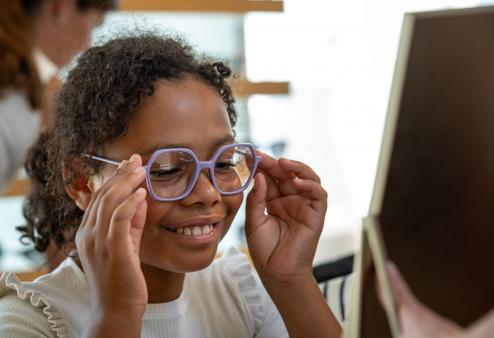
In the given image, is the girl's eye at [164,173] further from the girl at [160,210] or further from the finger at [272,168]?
the finger at [272,168]

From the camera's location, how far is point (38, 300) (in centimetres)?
102

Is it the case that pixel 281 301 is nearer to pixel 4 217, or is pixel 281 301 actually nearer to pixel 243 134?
pixel 243 134

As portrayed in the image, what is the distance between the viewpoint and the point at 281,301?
1103 mm

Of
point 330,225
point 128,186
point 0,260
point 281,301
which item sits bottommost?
point 330,225

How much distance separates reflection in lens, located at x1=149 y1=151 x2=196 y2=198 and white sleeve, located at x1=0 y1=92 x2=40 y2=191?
360 millimetres

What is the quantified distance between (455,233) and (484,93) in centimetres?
12

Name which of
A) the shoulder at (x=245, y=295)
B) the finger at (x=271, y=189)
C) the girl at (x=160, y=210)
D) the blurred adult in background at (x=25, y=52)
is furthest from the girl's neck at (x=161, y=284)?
the blurred adult in background at (x=25, y=52)

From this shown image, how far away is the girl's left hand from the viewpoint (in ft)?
3.66

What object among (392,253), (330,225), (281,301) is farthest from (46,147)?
(330,225)

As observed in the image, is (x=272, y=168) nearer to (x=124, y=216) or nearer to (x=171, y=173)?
(x=171, y=173)

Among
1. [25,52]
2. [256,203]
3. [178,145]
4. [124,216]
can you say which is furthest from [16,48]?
[256,203]

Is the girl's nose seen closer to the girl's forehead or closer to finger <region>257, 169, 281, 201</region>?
the girl's forehead

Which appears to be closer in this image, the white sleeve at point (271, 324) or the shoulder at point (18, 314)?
the shoulder at point (18, 314)

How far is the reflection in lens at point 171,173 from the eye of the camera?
3.23ft
